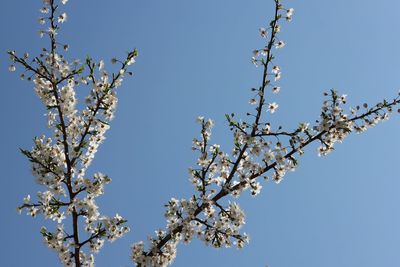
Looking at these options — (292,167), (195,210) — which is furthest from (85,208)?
(292,167)

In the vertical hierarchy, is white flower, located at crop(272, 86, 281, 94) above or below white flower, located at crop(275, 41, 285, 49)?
below

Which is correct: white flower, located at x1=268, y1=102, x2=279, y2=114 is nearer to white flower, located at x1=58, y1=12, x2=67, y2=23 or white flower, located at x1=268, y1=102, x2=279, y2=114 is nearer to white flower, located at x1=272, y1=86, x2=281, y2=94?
white flower, located at x1=272, y1=86, x2=281, y2=94

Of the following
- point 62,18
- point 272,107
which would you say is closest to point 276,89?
point 272,107

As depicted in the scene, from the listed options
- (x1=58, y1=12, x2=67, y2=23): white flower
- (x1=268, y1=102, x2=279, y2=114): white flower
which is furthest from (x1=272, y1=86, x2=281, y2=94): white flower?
(x1=58, y1=12, x2=67, y2=23): white flower

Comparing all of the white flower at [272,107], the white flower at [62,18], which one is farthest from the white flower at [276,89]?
the white flower at [62,18]

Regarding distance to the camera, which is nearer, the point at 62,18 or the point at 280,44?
the point at 280,44

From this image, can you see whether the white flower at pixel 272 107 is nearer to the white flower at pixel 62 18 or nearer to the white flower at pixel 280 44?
the white flower at pixel 280 44

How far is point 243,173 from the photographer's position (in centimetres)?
1060

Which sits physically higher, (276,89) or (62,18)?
(62,18)

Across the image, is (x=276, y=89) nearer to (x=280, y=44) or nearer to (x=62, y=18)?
(x=280, y=44)

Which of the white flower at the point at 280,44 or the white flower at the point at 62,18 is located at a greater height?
the white flower at the point at 62,18

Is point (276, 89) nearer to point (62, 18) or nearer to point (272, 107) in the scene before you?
point (272, 107)

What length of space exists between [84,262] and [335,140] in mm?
6803

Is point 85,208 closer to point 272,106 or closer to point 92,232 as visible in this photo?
point 92,232
